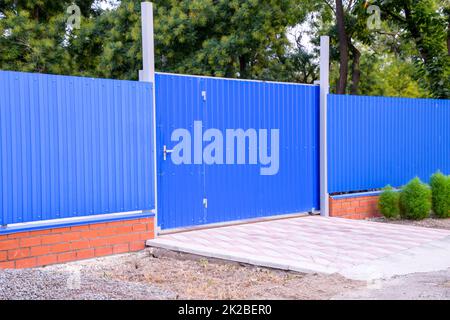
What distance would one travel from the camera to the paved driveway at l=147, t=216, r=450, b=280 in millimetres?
6220

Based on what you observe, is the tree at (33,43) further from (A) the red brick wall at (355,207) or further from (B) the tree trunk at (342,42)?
(A) the red brick wall at (355,207)

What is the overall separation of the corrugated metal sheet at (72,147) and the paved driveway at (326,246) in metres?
0.89

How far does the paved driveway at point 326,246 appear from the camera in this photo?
6.22 metres

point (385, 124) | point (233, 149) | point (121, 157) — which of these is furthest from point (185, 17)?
point (121, 157)

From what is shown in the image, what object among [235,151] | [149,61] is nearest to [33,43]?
[235,151]

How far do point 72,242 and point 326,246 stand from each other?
299 cm

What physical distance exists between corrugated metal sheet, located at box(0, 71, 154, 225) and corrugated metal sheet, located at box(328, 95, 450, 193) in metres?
3.75

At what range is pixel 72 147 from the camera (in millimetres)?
6742

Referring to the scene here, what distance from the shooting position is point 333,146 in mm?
9961

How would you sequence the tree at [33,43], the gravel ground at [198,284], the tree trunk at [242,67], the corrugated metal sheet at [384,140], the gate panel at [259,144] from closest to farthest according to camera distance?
1. the gravel ground at [198,284]
2. the gate panel at [259,144]
3. the corrugated metal sheet at [384,140]
4. the tree at [33,43]
5. the tree trunk at [242,67]

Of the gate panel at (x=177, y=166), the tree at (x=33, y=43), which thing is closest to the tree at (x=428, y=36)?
the gate panel at (x=177, y=166)

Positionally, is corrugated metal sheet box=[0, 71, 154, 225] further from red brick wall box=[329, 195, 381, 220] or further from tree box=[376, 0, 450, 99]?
tree box=[376, 0, 450, 99]

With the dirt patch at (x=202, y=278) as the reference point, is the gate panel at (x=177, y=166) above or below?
above
